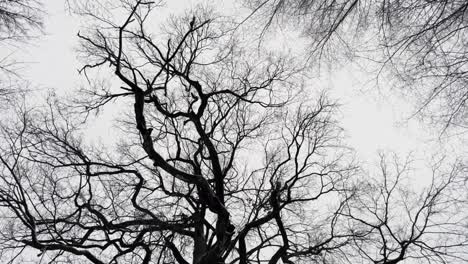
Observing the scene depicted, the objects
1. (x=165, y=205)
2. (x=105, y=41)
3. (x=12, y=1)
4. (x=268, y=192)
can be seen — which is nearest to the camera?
(x=12, y=1)

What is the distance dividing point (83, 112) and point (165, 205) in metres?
2.86

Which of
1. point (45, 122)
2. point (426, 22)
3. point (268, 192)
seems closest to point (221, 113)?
point (268, 192)

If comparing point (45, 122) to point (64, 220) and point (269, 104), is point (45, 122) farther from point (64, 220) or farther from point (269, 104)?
point (269, 104)

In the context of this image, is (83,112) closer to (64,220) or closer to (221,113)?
(64,220)

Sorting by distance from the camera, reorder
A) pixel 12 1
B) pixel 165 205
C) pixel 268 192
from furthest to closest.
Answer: pixel 268 192 < pixel 165 205 < pixel 12 1

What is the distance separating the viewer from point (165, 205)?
20.6 feet

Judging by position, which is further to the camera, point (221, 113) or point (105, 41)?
point (221, 113)

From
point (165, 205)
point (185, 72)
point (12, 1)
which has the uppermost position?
point (185, 72)

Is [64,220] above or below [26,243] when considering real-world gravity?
above

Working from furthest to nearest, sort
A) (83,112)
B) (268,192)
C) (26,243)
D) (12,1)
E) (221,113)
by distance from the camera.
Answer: (221,113) → (268,192) → (83,112) → (26,243) → (12,1)

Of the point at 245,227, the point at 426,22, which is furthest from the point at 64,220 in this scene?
the point at 426,22

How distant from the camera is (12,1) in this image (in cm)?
379

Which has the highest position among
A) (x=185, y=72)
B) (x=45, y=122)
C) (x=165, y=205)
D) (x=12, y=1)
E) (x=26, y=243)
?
(x=185, y=72)

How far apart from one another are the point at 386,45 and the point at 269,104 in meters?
4.21
